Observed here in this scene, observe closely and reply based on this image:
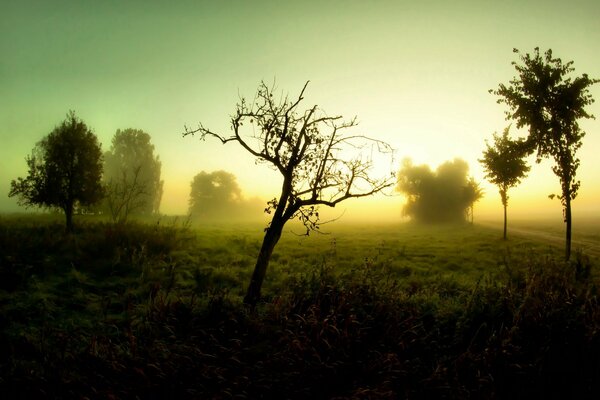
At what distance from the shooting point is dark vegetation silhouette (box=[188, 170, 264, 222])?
3209 inches

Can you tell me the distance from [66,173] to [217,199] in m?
60.1

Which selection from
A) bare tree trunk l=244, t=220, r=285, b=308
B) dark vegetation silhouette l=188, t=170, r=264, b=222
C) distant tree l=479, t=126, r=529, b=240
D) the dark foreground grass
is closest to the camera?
the dark foreground grass

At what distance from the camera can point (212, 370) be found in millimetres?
4863

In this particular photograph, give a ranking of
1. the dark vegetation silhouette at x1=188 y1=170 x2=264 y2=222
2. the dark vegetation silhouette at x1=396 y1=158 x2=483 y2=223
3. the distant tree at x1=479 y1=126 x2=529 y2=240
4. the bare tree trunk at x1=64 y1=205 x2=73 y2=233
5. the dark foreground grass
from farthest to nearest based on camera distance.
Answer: the dark vegetation silhouette at x1=188 y1=170 x2=264 y2=222 → the dark vegetation silhouette at x1=396 y1=158 x2=483 y2=223 → the distant tree at x1=479 y1=126 x2=529 y2=240 → the bare tree trunk at x1=64 y1=205 x2=73 y2=233 → the dark foreground grass

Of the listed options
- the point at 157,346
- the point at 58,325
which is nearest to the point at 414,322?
the point at 157,346

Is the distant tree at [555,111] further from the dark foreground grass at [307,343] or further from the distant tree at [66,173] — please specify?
the distant tree at [66,173]

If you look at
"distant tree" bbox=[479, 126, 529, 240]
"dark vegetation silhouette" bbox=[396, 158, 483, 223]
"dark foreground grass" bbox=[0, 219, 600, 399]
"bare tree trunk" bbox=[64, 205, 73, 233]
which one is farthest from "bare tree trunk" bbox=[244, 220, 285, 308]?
"dark vegetation silhouette" bbox=[396, 158, 483, 223]

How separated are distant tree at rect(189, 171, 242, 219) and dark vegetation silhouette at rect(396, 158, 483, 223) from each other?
45063mm

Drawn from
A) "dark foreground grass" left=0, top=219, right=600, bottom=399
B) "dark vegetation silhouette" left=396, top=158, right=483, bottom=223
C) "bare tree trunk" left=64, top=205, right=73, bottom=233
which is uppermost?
"dark vegetation silhouette" left=396, top=158, right=483, bottom=223

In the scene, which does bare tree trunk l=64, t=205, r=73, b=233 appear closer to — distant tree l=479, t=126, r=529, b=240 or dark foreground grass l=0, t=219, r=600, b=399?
dark foreground grass l=0, t=219, r=600, b=399

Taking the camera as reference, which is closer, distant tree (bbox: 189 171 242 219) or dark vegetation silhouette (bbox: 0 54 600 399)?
dark vegetation silhouette (bbox: 0 54 600 399)

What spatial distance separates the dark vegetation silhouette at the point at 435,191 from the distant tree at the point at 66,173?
51.1m

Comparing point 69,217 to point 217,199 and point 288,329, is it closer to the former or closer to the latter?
point 288,329

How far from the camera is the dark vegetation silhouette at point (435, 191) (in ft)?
204
